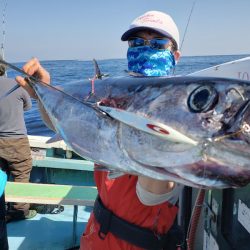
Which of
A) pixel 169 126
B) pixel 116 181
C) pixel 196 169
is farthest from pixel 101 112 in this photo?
pixel 116 181

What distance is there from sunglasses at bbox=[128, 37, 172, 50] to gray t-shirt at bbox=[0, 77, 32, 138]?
3.26 m

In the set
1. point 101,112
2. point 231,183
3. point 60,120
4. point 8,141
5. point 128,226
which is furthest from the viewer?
point 8,141

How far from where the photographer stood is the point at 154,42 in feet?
5.81

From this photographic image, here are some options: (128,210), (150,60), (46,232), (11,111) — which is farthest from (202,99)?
(11,111)

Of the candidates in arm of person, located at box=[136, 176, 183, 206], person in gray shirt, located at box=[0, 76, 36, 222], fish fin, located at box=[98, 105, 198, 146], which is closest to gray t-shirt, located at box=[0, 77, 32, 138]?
person in gray shirt, located at box=[0, 76, 36, 222]

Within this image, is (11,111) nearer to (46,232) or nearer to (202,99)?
(46,232)

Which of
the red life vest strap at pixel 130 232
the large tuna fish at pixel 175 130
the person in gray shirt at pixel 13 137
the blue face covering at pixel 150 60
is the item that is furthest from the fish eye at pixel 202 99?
the person in gray shirt at pixel 13 137

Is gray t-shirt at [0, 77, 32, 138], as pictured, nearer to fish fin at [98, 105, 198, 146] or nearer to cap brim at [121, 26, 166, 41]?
cap brim at [121, 26, 166, 41]

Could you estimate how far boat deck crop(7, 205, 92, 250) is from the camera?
12.4 feet

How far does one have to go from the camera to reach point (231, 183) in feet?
2.98

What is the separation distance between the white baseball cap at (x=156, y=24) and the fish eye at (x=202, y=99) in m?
0.80

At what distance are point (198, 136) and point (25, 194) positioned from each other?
3.09 meters

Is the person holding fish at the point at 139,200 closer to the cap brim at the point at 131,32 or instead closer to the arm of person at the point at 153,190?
the cap brim at the point at 131,32

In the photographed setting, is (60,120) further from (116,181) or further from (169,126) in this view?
(169,126)
